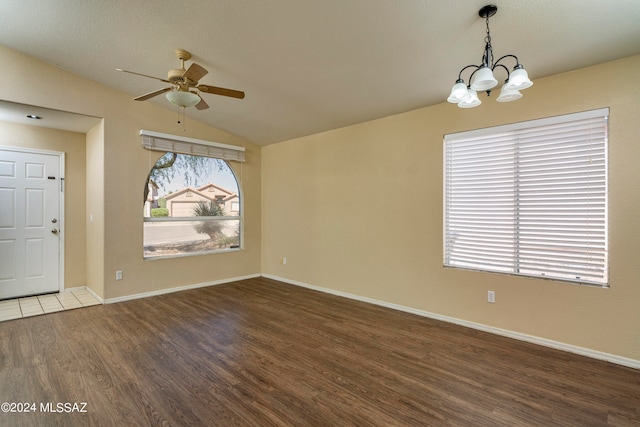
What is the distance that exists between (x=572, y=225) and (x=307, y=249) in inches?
139

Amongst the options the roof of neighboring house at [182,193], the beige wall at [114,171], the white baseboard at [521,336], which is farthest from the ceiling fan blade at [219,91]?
the white baseboard at [521,336]

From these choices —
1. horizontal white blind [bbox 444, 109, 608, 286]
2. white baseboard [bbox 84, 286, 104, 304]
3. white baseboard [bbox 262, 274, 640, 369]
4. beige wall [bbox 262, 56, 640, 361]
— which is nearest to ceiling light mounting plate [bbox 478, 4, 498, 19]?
beige wall [bbox 262, 56, 640, 361]

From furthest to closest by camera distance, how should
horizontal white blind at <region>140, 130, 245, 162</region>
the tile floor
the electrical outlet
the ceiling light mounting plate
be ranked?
1. horizontal white blind at <region>140, 130, 245, 162</region>
2. the tile floor
3. the electrical outlet
4. the ceiling light mounting plate

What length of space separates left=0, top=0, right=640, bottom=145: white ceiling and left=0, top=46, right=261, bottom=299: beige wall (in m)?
0.26

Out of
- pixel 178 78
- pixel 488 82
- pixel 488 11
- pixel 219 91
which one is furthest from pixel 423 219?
pixel 178 78

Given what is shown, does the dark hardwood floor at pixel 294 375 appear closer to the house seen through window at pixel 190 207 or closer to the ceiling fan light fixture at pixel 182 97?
the house seen through window at pixel 190 207

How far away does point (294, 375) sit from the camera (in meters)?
2.37

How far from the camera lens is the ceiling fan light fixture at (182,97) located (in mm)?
2744

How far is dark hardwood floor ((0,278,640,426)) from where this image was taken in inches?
75.4

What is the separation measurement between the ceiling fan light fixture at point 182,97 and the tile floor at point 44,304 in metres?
3.18

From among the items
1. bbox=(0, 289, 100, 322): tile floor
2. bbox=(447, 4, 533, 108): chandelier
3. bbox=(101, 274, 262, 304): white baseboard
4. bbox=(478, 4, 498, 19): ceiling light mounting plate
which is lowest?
bbox=(0, 289, 100, 322): tile floor

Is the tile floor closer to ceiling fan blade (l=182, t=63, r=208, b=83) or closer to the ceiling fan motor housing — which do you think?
the ceiling fan motor housing

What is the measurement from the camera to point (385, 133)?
413 cm

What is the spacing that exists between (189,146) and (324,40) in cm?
314
